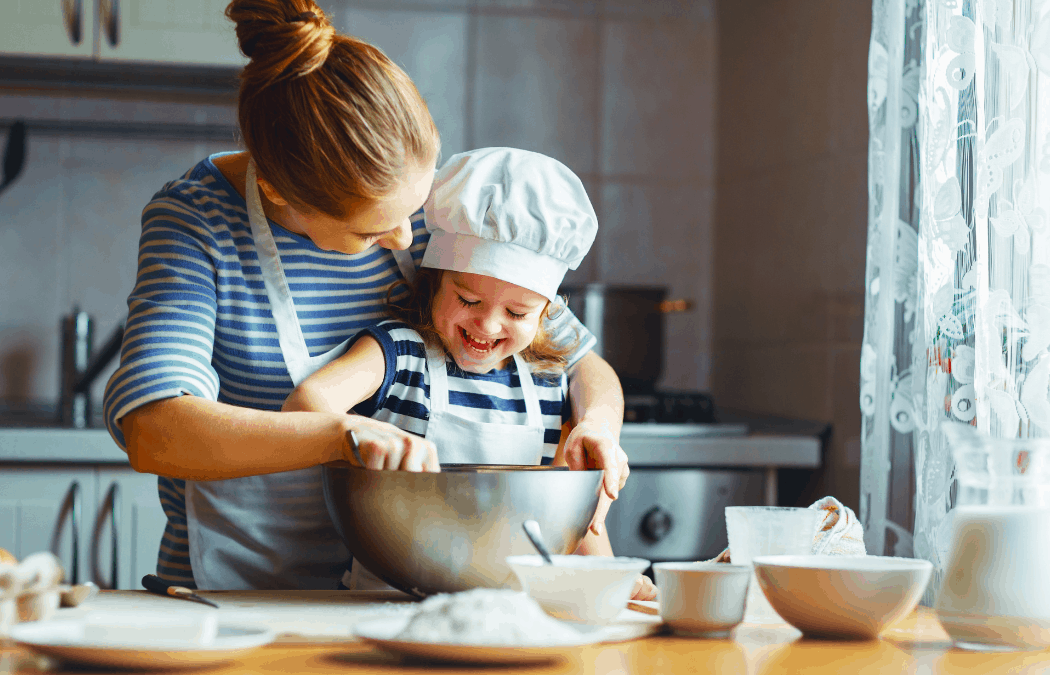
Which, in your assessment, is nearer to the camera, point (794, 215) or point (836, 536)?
point (836, 536)

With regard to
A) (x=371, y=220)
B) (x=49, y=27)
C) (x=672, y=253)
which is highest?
(x=49, y=27)

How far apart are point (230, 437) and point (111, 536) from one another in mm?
1072

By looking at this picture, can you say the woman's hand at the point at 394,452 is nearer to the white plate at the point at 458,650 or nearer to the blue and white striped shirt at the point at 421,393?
the white plate at the point at 458,650

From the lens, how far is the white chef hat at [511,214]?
1116 millimetres

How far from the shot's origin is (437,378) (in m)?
1.21

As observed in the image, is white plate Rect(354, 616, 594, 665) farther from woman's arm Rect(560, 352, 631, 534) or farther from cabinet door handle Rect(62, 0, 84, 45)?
cabinet door handle Rect(62, 0, 84, 45)

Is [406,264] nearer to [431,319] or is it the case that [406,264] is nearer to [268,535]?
[431,319]

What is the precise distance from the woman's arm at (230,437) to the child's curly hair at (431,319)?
11.1 inches

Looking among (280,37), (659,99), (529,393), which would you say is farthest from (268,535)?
(659,99)

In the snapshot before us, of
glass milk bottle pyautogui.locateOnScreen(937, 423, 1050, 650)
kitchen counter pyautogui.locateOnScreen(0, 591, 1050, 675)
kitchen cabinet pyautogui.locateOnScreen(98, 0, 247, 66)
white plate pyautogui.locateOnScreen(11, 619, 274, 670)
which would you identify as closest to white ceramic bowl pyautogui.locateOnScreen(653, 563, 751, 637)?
kitchen counter pyautogui.locateOnScreen(0, 591, 1050, 675)

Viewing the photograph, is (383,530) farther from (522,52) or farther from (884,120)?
(522,52)

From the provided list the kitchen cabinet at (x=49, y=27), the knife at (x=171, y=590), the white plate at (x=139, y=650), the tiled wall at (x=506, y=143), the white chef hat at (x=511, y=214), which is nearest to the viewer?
the white plate at (x=139, y=650)

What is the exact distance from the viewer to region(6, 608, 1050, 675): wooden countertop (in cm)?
68

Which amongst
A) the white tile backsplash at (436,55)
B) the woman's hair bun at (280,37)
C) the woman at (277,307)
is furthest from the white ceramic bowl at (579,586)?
the white tile backsplash at (436,55)
